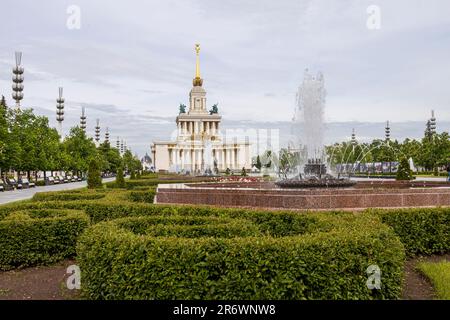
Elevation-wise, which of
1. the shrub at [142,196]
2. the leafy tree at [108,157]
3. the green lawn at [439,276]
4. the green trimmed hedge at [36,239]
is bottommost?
the green lawn at [439,276]

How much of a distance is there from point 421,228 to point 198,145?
117571 millimetres

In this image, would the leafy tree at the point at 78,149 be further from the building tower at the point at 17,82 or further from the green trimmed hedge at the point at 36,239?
the green trimmed hedge at the point at 36,239

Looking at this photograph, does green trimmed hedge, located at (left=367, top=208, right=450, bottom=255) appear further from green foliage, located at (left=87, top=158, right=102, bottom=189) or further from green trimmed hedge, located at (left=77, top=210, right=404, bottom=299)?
green foliage, located at (left=87, top=158, right=102, bottom=189)

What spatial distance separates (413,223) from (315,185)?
16.2ft

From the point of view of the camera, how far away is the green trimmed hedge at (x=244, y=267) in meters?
6.04

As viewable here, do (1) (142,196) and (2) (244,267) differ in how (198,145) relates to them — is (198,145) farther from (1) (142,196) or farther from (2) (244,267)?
(2) (244,267)

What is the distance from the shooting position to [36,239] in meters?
10.3

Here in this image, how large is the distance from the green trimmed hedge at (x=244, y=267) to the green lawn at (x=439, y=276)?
92 centimetres

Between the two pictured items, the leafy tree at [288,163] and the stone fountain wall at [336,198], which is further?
the leafy tree at [288,163]

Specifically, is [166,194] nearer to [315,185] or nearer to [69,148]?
[315,185]

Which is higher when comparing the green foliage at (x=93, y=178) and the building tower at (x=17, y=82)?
the building tower at (x=17, y=82)

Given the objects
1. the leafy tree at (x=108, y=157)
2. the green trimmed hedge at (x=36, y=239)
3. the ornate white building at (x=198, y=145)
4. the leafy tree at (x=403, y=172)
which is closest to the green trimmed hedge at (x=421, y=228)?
the green trimmed hedge at (x=36, y=239)
